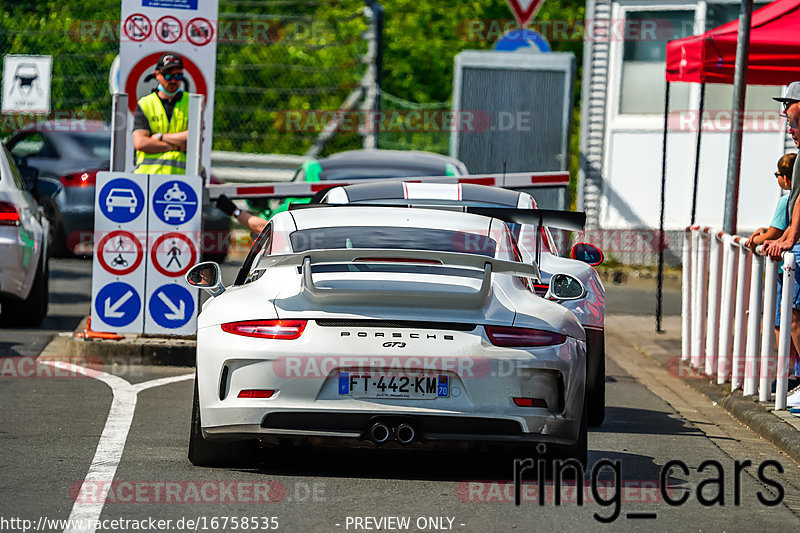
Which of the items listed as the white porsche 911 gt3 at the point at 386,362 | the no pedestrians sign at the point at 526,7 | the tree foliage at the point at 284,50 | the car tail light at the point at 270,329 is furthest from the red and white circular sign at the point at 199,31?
the no pedestrians sign at the point at 526,7

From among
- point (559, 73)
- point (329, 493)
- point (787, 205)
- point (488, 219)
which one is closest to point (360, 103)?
point (559, 73)

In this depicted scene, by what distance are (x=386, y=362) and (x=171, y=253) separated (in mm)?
5019

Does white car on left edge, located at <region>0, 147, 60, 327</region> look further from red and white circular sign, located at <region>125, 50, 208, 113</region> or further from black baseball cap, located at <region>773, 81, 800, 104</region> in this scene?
black baseball cap, located at <region>773, 81, 800, 104</region>

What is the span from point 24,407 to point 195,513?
10.5 feet

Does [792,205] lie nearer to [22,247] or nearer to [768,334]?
[768,334]

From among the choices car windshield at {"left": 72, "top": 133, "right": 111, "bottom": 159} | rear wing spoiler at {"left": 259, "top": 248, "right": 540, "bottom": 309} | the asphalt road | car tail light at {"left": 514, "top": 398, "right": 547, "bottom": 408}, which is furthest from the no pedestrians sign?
car tail light at {"left": 514, "top": 398, "right": 547, "bottom": 408}

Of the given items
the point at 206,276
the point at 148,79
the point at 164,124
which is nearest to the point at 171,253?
the point at 164,124

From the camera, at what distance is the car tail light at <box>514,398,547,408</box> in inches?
278

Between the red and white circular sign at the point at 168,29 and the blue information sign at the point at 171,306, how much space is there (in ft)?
6.82

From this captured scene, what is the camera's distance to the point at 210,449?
7387 mm

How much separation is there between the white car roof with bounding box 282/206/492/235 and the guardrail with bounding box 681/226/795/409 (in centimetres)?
244

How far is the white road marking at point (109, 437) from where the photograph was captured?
252 inches

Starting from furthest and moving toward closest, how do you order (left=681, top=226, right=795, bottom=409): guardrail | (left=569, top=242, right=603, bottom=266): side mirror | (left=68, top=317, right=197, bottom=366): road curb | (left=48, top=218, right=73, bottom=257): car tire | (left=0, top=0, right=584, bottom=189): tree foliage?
(left=0, top=0, right=584, bottom=189): tree foliage, (left=48, top=218, right=73, bottom=257): car tire, (left=68, top=317, right=197, bottom=366): road curb, (left=681, top=226, right=795, bottom=409): guardrail, (left=569, top=242, right=603, bottom=266): side mirror

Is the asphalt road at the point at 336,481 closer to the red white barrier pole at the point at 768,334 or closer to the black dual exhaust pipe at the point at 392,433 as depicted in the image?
the black dual exhaust pipe at the point at 392,433
